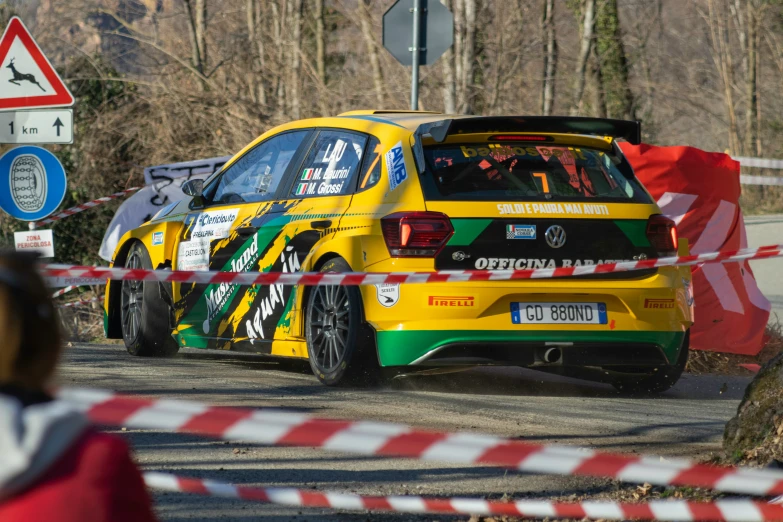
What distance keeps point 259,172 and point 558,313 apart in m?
2.54

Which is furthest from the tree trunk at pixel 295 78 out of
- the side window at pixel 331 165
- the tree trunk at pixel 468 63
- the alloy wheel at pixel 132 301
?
the side window at pixel 331 165

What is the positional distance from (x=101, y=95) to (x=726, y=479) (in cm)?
1789

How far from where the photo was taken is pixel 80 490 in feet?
6.13

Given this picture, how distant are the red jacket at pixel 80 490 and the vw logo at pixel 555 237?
5.10 meters

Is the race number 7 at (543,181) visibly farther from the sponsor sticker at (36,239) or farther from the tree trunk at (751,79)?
the tree trunk at (751,79)

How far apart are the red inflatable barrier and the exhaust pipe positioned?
314 centimetres

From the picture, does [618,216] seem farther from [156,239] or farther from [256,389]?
[156,239]

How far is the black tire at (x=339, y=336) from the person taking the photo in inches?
270

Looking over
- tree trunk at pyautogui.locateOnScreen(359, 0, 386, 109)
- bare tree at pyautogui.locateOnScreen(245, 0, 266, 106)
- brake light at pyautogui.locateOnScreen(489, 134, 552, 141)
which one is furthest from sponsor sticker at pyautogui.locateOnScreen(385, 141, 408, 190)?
bare tree at pyautogui.locateOnScreen(245, 0, 266, 106)

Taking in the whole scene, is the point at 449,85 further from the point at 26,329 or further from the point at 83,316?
the point at 26,329

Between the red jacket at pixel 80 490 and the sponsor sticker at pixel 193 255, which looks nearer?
the red jacket at pixel 80 490

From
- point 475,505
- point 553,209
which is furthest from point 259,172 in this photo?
point 475,505

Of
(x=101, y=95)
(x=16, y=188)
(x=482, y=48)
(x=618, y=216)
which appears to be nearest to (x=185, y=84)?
(x=101, y=95)

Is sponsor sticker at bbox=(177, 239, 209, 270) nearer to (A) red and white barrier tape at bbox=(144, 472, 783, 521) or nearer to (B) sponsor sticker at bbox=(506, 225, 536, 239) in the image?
(B) sponsor sticker at bbox=(506, 225, 536, 239)
